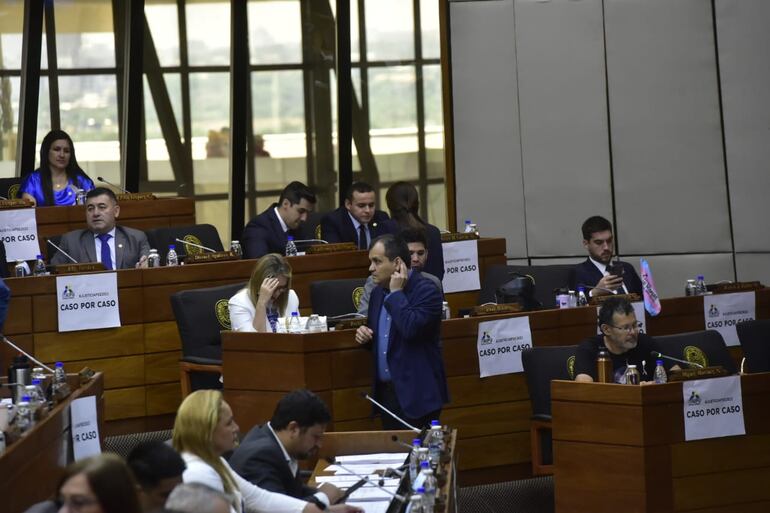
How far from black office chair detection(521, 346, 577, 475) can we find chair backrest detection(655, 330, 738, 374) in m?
0.46

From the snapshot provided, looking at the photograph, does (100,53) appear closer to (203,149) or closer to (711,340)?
(203,149)

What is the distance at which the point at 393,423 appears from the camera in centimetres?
582

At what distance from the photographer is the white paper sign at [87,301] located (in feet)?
22.2

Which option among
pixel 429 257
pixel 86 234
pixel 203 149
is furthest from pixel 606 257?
pixel 203 149

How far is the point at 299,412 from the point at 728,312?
3.96 m

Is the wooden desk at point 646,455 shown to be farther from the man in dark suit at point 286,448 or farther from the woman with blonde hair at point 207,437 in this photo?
the woman with blonde hair at point 207,437

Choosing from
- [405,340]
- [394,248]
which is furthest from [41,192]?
[405,340]

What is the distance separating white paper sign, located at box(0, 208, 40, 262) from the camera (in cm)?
783

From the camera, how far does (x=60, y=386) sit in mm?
5219

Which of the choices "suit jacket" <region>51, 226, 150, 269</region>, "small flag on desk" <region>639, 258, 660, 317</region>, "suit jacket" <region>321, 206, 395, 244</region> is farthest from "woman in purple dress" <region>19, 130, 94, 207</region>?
"small flag on desk" <region>639, 258, 660, 317</region>

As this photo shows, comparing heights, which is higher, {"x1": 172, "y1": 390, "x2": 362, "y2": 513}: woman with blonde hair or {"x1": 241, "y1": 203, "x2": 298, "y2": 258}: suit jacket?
{"x1": 241, "y1": 203, "x2": 298, "y2": 258}: suit jacket

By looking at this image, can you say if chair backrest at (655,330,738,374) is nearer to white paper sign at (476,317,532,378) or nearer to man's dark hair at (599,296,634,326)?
man's dark hair at (599,296,634,326)

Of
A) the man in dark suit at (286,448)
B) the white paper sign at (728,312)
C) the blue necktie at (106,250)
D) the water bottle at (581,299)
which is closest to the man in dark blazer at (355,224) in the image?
the water bottle at (581,299)

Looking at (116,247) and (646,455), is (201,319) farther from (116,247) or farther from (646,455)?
(646,455)
